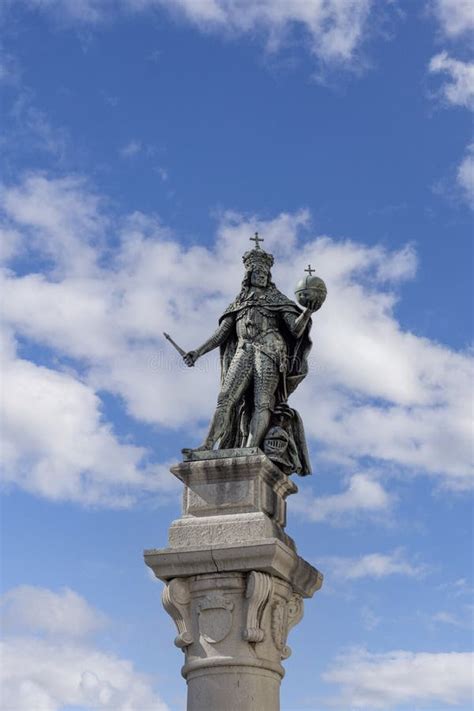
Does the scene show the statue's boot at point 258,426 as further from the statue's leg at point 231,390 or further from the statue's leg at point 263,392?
the statue's leg at point 231,390

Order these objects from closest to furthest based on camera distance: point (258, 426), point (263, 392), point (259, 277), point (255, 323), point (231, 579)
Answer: point (231, 579) → point (258, 426) → point (263, 392) → point (255, 323) → point (259, 277)

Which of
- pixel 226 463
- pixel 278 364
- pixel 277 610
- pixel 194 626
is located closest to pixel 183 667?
pixel 194 626

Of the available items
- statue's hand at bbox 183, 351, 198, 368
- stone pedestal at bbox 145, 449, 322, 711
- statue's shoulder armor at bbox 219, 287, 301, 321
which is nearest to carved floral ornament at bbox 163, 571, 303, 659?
stone pedestal at bbox 145, 449, 322, 711

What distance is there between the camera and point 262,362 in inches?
632

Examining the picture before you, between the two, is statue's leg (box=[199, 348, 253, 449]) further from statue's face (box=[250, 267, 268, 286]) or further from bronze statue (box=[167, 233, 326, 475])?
statue's face (box=[250, 267, 268, 286])

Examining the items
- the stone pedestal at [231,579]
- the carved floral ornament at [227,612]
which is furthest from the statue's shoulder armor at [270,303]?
the carved floral ornament at [227,612]

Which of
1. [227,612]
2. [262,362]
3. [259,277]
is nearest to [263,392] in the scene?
[262,362]

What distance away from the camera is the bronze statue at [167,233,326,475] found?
15.8m

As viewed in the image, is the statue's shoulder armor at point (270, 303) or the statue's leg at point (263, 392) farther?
the statue's shoulder armor at point (270, 303)

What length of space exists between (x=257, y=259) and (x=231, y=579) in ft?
17.0

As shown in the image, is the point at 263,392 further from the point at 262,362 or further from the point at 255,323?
the point at 255,323

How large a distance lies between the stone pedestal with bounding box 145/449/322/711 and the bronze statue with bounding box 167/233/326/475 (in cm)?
67

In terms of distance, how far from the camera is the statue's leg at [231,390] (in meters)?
15.8

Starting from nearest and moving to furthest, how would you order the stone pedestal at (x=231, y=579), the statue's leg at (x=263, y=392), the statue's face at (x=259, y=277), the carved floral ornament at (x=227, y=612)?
the stone pedestal at (x=231, y=579) < the carved floral ornament at (x=227, y=612) < the statue's leg at (x=263, y=392) < the statue's face at (x=259, y=277)
